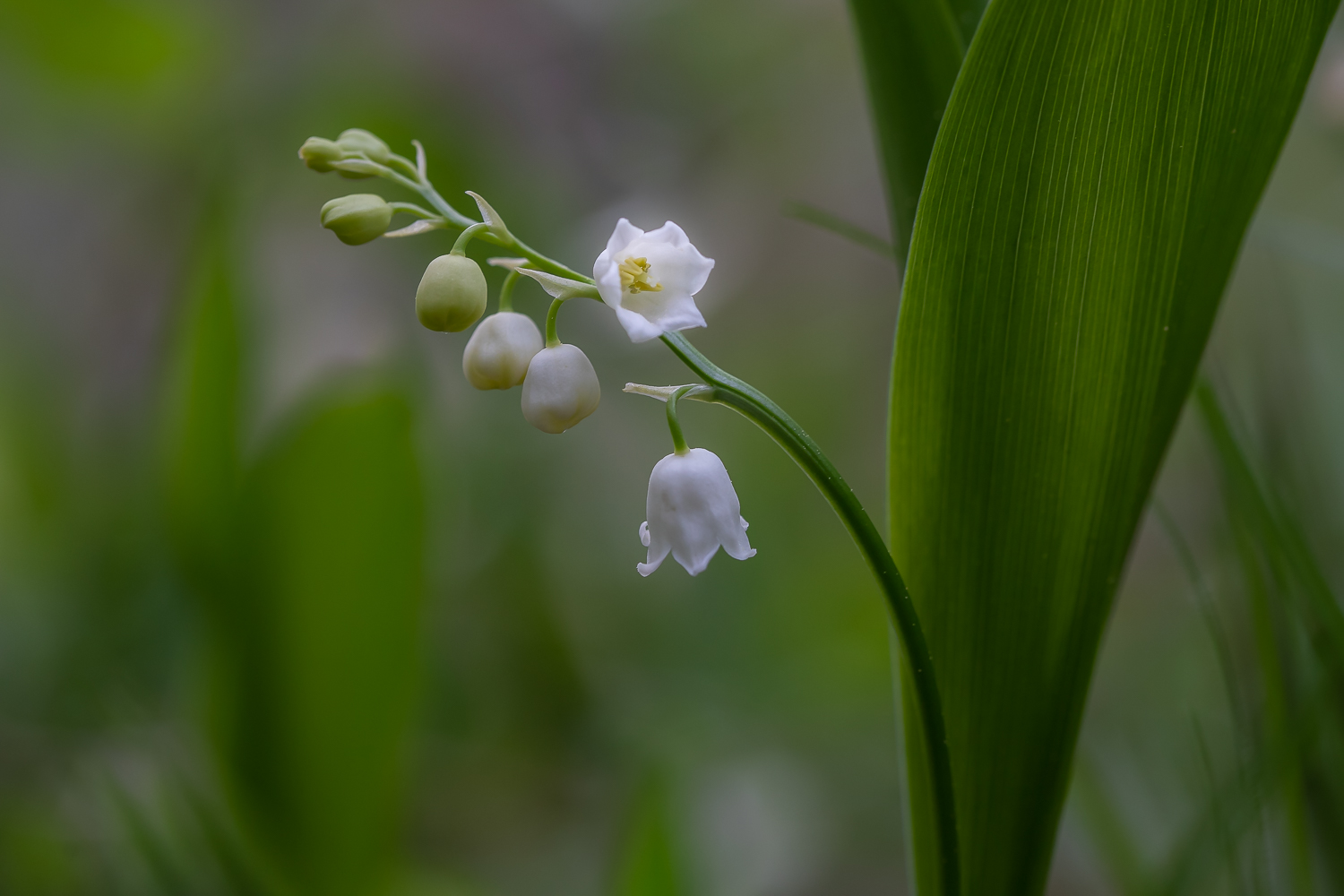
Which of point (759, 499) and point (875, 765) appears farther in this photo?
point (759, 499)

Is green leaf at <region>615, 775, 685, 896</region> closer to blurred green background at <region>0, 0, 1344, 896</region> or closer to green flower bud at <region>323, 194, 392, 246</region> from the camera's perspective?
blurred green background at <region>0, 0, 1344, 896</region>

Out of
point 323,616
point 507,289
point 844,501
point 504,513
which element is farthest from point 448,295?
point 504,513

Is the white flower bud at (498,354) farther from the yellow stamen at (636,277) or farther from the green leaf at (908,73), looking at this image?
the green leaf at (908,73)

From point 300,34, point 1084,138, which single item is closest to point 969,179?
point 1084,138

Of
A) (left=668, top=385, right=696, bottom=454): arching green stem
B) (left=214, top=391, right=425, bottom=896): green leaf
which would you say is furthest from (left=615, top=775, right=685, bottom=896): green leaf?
(left=668, top=385, right=696, bottom=454): arching green stem

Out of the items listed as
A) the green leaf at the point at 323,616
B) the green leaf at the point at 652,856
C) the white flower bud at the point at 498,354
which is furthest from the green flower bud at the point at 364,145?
the green leaf at the point at 652,856

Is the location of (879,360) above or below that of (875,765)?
above

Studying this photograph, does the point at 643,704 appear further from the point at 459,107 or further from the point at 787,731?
the point at 459,107
